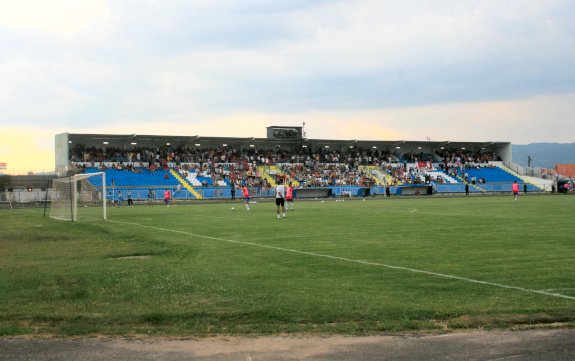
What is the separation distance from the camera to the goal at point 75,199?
1453 inches

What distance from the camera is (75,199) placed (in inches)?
1483

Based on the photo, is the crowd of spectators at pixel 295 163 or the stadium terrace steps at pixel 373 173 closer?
the crowd of spectators at pixel 295 163

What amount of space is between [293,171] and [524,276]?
7330cm

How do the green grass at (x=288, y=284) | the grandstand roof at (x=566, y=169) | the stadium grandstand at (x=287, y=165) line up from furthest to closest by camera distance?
the grandstand roof at (x=566, y=169) < the stadium grandstand at (x=287, y=165) < the green grass at (x=288, y=284)

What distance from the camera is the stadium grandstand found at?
2958 inches

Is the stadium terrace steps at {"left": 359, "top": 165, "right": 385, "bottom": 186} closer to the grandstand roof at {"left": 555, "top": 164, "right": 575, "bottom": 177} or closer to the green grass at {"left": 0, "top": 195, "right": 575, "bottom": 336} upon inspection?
the grandstand roof at {"left": 555, "top": 164, "right": 575, "bottom": 177}

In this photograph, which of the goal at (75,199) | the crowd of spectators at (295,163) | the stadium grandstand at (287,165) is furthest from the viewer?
the crowd of spectators at (295,163)

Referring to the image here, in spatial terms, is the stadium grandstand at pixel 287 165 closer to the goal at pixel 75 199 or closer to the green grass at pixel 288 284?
the goal at pixel 75 199

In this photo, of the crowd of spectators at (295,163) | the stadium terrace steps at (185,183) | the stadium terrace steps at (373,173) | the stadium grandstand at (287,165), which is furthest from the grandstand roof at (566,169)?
the stadium terrace steps at (185,183)

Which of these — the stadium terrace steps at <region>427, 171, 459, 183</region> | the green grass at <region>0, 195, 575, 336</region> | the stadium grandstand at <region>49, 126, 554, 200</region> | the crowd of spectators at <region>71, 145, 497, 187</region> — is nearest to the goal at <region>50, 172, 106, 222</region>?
the stadium grandstand at <region>49, 126, 554, 200</region>

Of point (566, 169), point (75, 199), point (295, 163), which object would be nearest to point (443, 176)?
point (295, 163)

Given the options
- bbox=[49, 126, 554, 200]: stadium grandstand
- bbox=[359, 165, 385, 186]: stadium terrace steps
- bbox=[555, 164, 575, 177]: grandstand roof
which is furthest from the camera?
bbox=[555, 164, 575, 177]: grandstand roof

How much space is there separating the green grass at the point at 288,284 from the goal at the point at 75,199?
16.3 meters

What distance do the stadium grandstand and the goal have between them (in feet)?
33.4
